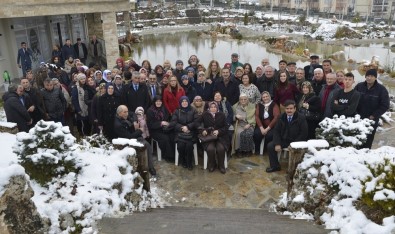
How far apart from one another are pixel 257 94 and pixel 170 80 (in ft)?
6.73

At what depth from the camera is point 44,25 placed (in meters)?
17.0

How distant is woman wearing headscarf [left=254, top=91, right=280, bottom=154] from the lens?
7.36 metres

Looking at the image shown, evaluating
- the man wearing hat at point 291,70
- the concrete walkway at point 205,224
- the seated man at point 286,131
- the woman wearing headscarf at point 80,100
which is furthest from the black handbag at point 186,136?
the man wearing hat at point 291,70

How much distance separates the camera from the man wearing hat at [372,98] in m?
6.56

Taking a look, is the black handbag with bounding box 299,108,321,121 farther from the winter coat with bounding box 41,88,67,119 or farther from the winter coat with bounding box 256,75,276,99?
the winter coat with bounding box 41,88,67,119

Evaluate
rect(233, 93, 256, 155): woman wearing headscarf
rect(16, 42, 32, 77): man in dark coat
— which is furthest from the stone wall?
rect(233, 93, 256, 155): woman wearing headscarf

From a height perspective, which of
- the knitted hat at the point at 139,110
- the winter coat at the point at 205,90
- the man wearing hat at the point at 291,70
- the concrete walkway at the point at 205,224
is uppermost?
the man wearing hat at the point at 291,70

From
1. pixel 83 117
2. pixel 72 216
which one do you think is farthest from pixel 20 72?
pixel 72 216

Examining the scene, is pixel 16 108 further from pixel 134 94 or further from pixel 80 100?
pixel 134 94

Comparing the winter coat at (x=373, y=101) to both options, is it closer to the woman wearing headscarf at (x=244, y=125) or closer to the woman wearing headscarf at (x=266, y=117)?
the woman wearing headscarf at (x=266, y=117)

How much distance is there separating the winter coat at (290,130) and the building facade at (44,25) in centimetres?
1056

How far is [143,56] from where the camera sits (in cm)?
2406

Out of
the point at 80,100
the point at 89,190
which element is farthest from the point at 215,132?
the point at 80,100

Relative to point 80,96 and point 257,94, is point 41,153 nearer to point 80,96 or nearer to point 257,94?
point 80,96
